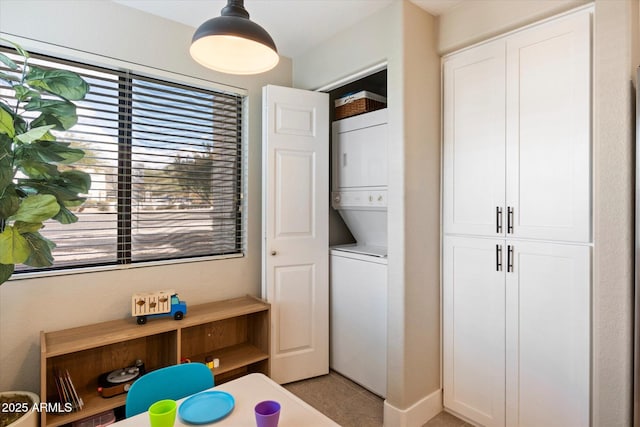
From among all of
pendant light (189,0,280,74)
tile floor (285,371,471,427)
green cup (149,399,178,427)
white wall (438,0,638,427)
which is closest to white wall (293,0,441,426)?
tile floor (285,371,471,427)

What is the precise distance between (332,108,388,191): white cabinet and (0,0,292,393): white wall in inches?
25.4

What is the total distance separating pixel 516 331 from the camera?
6.46 ft

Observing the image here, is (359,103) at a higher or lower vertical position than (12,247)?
higher

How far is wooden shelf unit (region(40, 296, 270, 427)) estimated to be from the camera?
184 centimetres

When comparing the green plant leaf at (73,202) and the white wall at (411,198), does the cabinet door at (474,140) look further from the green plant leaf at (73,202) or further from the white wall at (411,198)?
the green plant leaf at (73,202)

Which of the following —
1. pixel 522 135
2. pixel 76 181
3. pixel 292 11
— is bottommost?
pixel 76 181

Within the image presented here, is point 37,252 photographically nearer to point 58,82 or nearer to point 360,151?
point 58,82

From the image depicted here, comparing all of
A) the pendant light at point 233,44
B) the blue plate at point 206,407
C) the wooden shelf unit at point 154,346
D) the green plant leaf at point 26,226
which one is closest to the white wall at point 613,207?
the pendant light at point 233,44

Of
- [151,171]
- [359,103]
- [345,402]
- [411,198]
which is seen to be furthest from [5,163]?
[345,402]

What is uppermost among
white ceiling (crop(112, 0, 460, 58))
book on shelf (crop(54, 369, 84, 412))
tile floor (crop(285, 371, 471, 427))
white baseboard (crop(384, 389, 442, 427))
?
white ceiling (crop(112, 0, 460, 58))

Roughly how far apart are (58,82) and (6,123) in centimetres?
34

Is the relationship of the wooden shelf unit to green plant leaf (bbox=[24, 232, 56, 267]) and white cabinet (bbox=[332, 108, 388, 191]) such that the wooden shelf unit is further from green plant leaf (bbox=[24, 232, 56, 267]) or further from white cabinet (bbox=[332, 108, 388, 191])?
white cabinet (bbox=[332, 108, 388, 191])

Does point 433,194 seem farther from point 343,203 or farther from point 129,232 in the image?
point 129,232

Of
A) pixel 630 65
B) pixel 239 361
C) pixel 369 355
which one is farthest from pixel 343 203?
pixel 630 65
